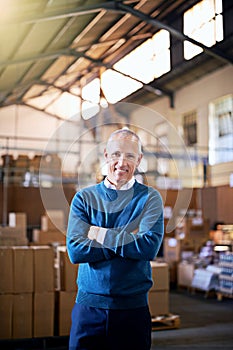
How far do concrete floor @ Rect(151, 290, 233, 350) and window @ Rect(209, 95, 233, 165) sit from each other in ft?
19.2

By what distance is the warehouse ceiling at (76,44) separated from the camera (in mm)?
7617

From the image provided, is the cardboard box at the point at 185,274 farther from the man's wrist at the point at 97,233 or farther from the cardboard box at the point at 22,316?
the man's wrist at the point at 97,233

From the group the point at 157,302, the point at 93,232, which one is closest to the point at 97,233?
the point at 93,232

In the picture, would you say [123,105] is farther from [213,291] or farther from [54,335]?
[213,291]

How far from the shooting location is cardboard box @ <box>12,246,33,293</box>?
415cm

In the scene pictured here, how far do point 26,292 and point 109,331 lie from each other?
2.77 m

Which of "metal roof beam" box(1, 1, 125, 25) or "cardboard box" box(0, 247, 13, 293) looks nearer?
"cardboard box" box(0, 247, 13, 293)

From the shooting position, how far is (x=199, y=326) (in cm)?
513

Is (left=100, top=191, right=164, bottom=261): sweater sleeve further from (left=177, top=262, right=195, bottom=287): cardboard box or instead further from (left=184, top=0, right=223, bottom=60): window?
(left=184, top=0, right=223, bottom=60): window

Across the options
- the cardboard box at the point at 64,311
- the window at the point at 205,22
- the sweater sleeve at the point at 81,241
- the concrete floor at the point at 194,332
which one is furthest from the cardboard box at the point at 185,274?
the sweater sleeve at the point at 81,241

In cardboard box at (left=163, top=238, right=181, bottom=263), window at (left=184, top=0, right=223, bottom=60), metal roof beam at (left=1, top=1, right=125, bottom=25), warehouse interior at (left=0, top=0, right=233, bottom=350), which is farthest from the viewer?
window at (left=184, top=0, right=223, bottom=60)

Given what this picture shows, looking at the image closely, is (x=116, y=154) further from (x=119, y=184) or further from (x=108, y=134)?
(x=108, y=134)

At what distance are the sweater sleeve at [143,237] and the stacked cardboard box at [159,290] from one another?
10.4 ft

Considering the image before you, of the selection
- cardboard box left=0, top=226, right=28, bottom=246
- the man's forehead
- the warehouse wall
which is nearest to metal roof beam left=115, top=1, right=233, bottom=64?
the warehouse wall
